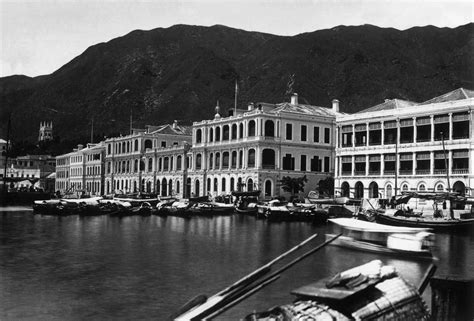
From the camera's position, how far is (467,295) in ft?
37.6

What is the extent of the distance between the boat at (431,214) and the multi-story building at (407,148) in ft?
10.7

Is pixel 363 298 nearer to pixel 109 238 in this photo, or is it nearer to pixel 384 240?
pixel 384 240

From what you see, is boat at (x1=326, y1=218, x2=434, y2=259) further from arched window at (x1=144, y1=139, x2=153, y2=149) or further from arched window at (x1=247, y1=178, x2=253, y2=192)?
arched window at (x1=144, y1=139, x2=153, y2=149)

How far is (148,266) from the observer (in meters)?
27.7

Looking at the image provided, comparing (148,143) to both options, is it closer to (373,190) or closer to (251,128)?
(251,128)

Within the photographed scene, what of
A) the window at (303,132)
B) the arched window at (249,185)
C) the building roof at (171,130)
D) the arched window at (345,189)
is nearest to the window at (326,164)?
the window at (303,132)

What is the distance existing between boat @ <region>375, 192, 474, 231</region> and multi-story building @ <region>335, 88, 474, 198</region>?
3256mm

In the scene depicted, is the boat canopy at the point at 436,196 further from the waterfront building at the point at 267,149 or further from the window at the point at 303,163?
the window at the point at 303,163

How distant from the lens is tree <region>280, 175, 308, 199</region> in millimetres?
78125

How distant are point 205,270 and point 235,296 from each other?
47.2 ft

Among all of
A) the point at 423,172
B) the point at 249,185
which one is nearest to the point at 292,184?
the point at 249,185

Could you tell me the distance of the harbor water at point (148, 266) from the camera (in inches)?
Answer: 758

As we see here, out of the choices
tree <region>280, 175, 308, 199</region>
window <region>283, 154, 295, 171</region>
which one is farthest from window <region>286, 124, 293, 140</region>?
tree <region>280, 175, 308, 199</region>

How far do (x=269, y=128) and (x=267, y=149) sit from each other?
3.09m
